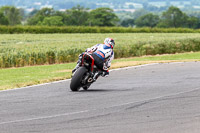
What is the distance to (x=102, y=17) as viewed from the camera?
→ 151125 millimetres

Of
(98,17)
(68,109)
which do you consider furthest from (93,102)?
(98,17)

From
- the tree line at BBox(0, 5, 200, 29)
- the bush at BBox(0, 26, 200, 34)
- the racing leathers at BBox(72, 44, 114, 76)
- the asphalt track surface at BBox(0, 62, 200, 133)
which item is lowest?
the tree line at BBox(0, 5, 200, 29)

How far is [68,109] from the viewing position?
1025cm

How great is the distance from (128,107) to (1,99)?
11.2 ft

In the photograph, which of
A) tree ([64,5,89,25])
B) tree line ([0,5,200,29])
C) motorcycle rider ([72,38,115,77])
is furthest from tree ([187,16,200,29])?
motorcycle rider ([72,38,115,77])

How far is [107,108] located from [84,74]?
3.16 m

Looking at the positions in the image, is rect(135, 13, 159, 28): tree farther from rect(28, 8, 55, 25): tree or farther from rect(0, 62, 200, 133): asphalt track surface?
rect(0, 62, 200, 133): asphalt track surface

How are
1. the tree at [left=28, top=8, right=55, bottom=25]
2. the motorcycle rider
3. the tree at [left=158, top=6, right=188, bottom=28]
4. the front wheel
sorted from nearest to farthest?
the front wheel → the motorcycle rider → the tree at [left=28, top=8, right=55, bottom=25] → the tree at [left=158, top=6, right=188, bottom=28]

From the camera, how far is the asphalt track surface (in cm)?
831

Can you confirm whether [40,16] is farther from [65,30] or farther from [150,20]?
[65,30]

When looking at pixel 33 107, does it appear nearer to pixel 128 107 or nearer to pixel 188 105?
pixel 128 107

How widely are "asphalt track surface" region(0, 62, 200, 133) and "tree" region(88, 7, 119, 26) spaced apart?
132418mm

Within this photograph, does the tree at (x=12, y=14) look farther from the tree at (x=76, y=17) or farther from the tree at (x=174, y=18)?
the tree at (x=174, y=18)

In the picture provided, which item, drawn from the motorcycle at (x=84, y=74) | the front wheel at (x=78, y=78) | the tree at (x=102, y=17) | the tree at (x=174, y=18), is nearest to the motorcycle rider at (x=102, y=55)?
the motorcycle at (x=84, y=74)
